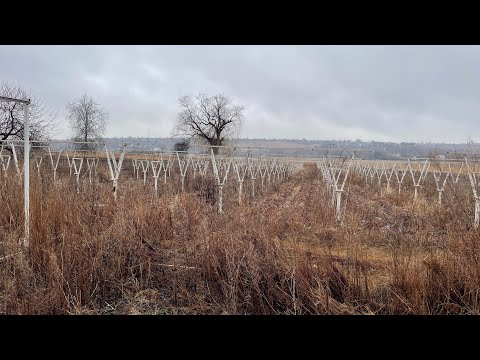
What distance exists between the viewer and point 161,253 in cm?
521

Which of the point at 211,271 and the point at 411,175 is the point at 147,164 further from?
the point at 211,271

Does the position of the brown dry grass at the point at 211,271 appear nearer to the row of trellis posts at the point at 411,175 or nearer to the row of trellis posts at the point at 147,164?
the row of trellis posts at the point at 147,164

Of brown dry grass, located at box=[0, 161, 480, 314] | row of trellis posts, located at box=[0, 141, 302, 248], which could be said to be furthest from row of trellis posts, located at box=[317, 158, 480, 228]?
row of trellis posts, located at box=[0, 141, 302, 248]

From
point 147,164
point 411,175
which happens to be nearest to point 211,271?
point 147,164

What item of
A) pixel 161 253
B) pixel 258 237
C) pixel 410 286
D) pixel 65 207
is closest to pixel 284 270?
pixel 258 237

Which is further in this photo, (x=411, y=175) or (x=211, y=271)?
(x=411, y=175)

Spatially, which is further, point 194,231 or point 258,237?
point 194,231

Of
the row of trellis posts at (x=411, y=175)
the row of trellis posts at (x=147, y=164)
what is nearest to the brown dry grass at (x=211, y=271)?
the row of trellis posts at (x=147, y=164)

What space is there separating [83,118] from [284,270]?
49.2m

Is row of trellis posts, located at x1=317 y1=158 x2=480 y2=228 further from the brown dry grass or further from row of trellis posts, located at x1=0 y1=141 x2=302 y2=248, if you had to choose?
row of trellis posts, located at x1=0 y1=141 x2=302 y2=248

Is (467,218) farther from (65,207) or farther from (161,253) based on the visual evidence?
(65,207)

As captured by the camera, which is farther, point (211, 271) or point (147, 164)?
point (147, 164)

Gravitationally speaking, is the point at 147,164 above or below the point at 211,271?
above

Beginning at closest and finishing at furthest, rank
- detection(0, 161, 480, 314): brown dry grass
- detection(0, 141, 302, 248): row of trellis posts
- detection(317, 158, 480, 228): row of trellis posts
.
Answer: detection(0, 161, 480, 314): brown dry grass, detection(0, 141, 302, 248): row of trellis posts, detection(317, 158, 480, 228): row of trellis posts
